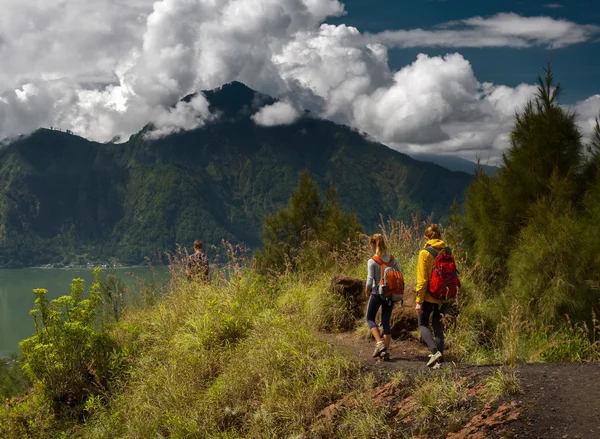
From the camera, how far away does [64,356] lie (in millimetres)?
8750

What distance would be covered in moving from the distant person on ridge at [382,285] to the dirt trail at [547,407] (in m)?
1.06

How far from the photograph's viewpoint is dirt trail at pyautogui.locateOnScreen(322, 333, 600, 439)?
190 inches

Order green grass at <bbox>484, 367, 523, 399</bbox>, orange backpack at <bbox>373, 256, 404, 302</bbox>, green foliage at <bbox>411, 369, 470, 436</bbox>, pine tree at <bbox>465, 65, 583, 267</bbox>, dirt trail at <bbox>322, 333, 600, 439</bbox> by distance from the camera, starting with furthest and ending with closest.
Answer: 1. pine tree at <bbox>465, 65, 583, 267</bbox>
2. orange backpack at <bbox>373, 256, 404, 302</bbox>
3. green grass at <bbox>484, 367, 523, 399</bbox>
4. green foliage at <bbox>411, 369, 470, 436</bbox>
5. dirt trail at <bbox>322, 333, 600, 439</bbox>

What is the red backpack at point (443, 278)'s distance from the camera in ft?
22.4

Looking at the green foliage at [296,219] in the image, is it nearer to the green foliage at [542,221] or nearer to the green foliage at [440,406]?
the green foliage at [542,221]

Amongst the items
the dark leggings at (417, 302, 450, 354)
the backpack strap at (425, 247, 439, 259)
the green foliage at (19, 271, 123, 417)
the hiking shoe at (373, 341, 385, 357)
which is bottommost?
the green foliage at (19, 271, 123, 417)

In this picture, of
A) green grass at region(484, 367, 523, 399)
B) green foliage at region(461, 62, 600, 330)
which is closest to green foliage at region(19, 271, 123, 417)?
green grass at region(484, 367, 523, 399)

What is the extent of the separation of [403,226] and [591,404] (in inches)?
285

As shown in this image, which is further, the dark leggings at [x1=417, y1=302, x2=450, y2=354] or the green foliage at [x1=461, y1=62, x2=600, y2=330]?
the green foliage at [x1=461, y1=62, x2=600, y2=330]

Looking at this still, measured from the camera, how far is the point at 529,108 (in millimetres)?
10750

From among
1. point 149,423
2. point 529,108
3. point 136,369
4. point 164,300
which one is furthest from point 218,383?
point 529,108

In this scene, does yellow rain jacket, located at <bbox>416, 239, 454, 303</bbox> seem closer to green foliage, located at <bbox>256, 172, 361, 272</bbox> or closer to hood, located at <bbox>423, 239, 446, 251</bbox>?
hood, located at <bbox>423, 239, 446, 251</bbox>

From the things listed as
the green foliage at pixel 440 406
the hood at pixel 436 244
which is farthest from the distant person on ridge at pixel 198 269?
the green foliage at pixel 440 406

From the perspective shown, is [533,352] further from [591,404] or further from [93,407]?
[93,407]
